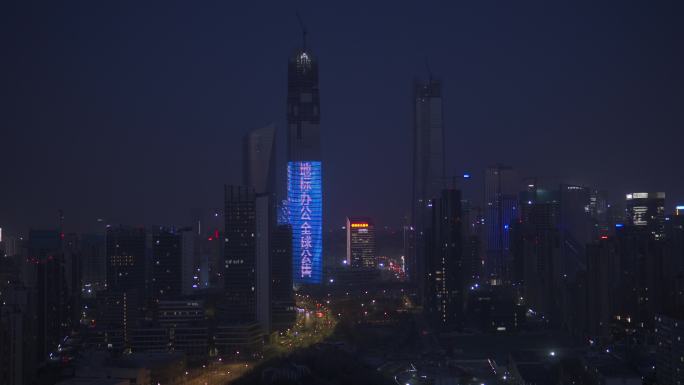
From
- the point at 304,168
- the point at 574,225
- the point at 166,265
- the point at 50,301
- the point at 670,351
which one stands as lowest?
the point at 670,351

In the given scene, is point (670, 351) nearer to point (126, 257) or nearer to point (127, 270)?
point (127, 270)

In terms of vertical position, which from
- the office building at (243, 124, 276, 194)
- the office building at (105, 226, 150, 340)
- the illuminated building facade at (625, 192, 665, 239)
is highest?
the office building at (243, 124, 276, 194)

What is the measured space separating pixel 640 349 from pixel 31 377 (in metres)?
8.37

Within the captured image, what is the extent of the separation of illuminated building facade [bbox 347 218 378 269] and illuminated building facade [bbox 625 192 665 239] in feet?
31.8

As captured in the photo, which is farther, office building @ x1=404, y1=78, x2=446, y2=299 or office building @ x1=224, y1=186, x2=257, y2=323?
office building @ x1=404, y1=78, x2=446, y2=299

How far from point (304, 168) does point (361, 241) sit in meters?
3.68

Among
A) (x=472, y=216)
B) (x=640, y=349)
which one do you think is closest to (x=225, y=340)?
(x=640, y=349)

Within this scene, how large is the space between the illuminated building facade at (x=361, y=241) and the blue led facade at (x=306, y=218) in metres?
2.38

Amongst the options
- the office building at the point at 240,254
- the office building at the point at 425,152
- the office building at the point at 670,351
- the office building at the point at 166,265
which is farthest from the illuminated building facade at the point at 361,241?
the office building at the point at 670,351

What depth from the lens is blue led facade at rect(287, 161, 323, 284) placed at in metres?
25.5

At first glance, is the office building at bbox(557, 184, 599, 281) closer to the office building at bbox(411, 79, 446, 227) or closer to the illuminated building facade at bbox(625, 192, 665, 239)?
the illuminated building facade at bbox(625, 192, 665, 239)

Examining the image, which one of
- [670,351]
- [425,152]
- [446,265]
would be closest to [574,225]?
[446,265]

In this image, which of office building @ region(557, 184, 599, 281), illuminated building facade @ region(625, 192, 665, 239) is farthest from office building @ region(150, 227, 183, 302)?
illuminated building facade @ region(625, 192, 665, 239)

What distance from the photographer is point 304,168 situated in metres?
26.1
